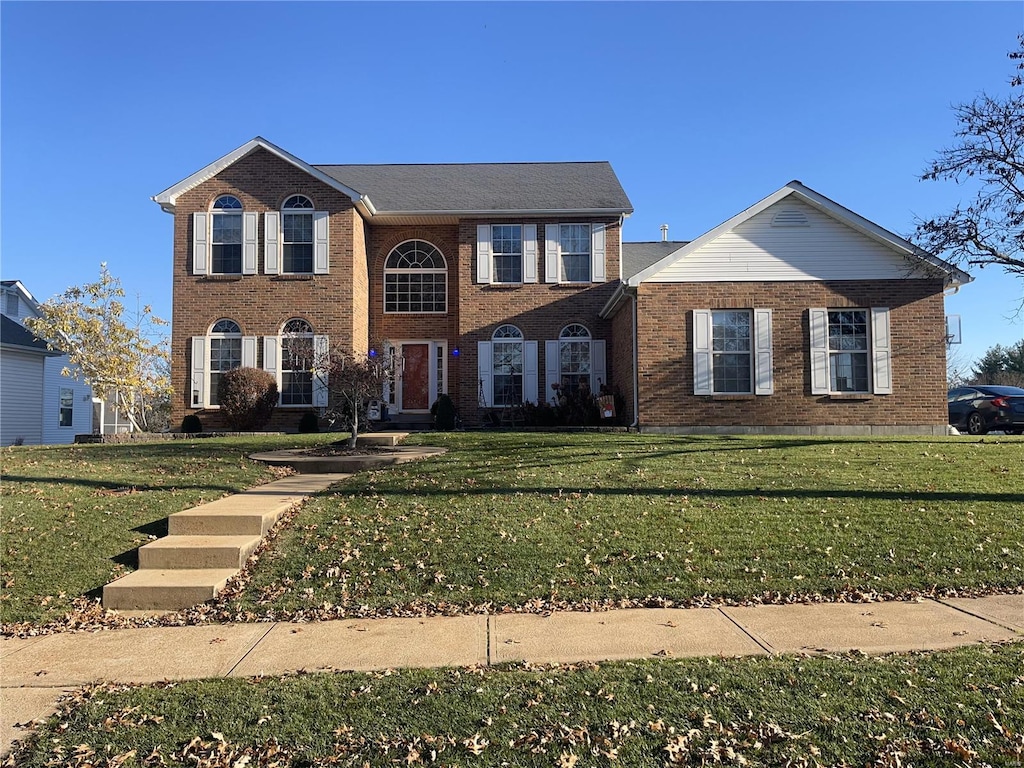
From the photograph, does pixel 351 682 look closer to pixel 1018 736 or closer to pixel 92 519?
pixel 1018 736

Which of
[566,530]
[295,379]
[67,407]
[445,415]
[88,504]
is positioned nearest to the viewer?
[566,530]

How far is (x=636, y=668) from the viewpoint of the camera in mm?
4090

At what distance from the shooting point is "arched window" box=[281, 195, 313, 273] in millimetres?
18297

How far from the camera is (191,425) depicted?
17438 mm

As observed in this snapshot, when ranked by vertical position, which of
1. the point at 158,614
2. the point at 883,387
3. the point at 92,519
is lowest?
the point at 158,614

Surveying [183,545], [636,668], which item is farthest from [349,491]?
[636,668]

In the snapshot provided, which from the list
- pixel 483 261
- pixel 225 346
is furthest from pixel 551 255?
pixel 225 346

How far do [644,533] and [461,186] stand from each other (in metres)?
15.6

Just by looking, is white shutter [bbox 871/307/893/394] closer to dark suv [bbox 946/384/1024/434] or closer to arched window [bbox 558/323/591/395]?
dark suv [bbox 946/384/1024/434]

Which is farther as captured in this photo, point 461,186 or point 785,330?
point 461,186

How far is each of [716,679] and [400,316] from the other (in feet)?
56.4

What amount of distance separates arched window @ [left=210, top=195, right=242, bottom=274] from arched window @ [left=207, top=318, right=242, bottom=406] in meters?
1.47

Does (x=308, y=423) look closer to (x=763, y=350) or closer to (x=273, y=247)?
(x=273, y=247)

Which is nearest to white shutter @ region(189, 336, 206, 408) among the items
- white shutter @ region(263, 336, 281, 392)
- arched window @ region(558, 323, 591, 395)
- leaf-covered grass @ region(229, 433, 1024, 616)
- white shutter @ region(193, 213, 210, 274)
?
white shutter @ region(263, 336, 281, 392)
